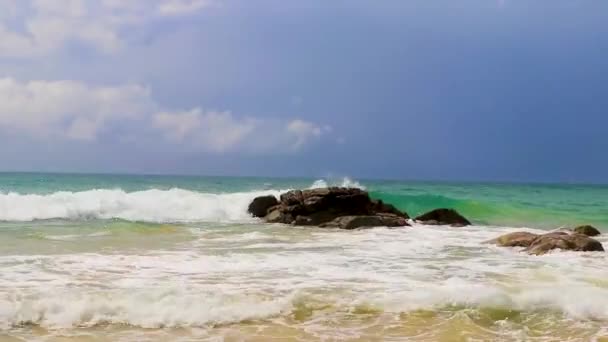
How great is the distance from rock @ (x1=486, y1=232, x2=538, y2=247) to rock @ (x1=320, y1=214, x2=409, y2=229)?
5.20 metres

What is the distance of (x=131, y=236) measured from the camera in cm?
1612

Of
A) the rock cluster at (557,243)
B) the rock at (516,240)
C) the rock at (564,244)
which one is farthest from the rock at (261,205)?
the rock at (564,244)

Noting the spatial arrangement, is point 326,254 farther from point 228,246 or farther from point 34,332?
point 34,332

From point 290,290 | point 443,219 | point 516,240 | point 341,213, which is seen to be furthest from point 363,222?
point 290,290

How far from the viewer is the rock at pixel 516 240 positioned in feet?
47.5

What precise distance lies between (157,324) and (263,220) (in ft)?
53.5

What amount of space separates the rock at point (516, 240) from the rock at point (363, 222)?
5.20 m

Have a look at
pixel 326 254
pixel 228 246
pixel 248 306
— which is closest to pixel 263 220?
pixel 228 246

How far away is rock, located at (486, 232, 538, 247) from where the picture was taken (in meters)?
14.5

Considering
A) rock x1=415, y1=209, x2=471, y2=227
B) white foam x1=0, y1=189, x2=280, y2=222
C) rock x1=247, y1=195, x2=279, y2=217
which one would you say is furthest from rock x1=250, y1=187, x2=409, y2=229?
white foam x1=0, y1=189, x2=280, y2=222

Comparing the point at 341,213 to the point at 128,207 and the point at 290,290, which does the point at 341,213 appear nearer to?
the point at 128,207

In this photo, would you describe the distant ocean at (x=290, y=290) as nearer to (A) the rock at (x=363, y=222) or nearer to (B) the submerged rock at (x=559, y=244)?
(B) the submerged rock at (x=559, y=244)

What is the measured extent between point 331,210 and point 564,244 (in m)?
9.51

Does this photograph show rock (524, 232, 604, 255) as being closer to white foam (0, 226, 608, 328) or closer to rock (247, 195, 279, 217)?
white foam (0, 226, 608, 328)
